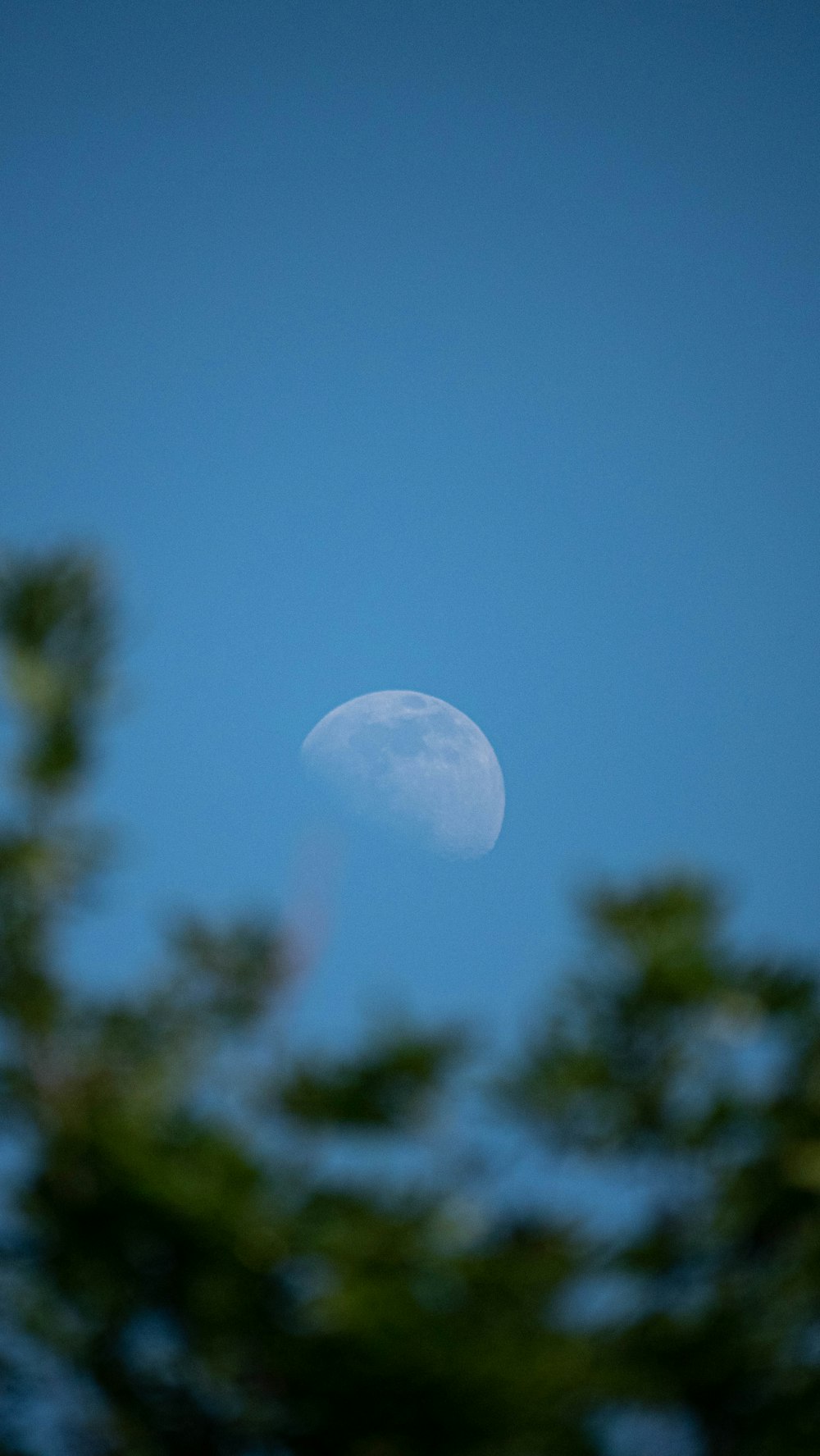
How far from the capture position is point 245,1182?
289 cm

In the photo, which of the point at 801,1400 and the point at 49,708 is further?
the point at 801,1400

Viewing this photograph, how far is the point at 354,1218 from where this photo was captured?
9.97 feet

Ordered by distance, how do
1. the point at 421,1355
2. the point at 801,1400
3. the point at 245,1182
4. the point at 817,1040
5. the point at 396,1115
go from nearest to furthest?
1. the point at 421,1355
2. the point at 245,1182
3. the point at 396,1115
4. the point at 801,1400
5. the point at 817,1040

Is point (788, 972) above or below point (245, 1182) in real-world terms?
above

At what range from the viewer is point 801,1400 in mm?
3625

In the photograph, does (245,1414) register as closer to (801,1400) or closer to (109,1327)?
(109,1327)

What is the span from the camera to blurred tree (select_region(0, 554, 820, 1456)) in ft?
9.36

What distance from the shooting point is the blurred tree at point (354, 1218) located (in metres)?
2.85

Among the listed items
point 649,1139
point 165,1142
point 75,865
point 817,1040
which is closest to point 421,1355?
point 165,1142

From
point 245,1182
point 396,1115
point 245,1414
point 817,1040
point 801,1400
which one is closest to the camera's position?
point 245,1182

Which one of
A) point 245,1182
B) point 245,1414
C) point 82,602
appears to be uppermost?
point 82,602

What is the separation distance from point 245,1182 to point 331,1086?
440mm

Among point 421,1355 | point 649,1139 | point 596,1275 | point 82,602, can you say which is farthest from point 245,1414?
point 82,602

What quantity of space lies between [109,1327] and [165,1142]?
72 cm
